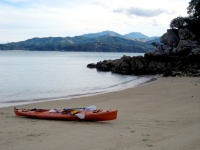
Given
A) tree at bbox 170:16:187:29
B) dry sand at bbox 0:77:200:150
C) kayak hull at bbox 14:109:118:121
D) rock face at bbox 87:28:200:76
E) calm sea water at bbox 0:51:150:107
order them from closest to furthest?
dry sand at bbox 0:77:200:150 → kayak hull at bbox 14:109:118:121 → calm sea water at bbox 0:51:150:107 → rock face at bbox 87:28:200:76 → tree at bbox 170:16:187:29

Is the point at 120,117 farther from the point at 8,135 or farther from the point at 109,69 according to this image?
the point at 109,69

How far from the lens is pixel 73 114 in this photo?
10.7 meters

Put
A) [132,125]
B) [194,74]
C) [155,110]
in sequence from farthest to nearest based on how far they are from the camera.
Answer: [194,74] → [155,110] → [132,125]

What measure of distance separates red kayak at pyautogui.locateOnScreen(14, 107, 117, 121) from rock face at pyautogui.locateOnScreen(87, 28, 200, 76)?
28398mm

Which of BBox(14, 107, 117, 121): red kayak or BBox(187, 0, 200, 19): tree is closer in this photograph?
BBox(14, 107, 117, 121): red kayak

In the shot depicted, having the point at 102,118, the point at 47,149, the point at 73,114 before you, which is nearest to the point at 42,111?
the point at 73,114

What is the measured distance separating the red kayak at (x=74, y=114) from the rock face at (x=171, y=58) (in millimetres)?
28398

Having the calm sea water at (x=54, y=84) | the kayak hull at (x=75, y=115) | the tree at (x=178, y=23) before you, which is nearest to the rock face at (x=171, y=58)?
the tree at (x=178, y=23)

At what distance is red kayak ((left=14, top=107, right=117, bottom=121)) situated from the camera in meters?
10.1

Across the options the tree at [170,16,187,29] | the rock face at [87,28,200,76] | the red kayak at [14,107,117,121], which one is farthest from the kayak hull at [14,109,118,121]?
the tree at [170,16,187,29]

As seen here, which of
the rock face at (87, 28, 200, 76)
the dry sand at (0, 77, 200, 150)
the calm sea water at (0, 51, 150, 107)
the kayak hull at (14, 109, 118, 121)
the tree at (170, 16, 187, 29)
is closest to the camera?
the dry sand at (0, 77, 200, 150)

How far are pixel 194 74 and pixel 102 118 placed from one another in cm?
2585

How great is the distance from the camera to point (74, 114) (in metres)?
10.6

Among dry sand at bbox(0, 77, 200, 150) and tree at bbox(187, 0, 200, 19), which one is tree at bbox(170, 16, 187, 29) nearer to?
tree at bbox(187, 0, 200, 19)
